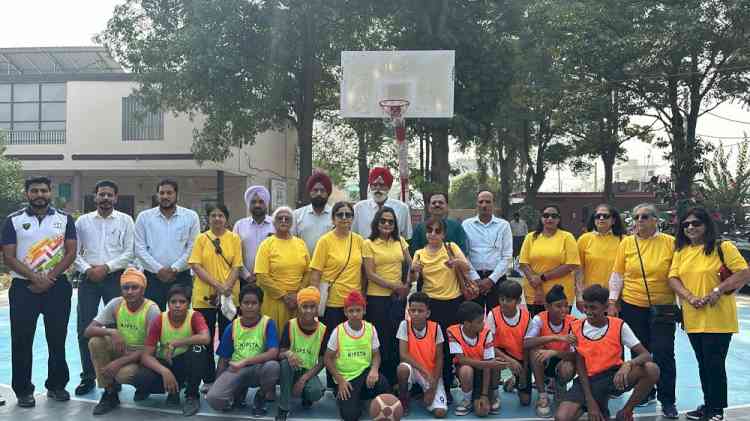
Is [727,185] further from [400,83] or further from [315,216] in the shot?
[315,216]

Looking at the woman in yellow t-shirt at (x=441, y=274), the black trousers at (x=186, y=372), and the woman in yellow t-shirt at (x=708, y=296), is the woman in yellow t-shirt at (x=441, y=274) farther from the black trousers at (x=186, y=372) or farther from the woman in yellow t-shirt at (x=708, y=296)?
the black trousers at (x=186, y=372)

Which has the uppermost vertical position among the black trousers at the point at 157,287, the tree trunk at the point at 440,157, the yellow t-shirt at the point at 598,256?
the tree trunk at the point at 440,157

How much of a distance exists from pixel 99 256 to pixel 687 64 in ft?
65.4

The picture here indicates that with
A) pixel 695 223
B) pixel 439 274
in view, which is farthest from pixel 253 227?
pixel 695 223

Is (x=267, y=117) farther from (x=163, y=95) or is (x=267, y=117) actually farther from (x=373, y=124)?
(x=373, y=124)

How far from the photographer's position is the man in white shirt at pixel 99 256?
20.0 ft

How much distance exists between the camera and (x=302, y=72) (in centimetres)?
1897

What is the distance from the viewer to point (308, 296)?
555cm

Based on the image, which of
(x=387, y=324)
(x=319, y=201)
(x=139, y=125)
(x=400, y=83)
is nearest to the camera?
(x=387, y=324)

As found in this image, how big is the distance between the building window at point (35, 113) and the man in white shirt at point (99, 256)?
21862mm

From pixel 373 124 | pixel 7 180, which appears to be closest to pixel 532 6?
pixel 373 124

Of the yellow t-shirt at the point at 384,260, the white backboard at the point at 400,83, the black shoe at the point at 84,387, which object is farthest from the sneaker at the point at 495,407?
the white backboard at the point at 400,83

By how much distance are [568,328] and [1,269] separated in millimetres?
15523

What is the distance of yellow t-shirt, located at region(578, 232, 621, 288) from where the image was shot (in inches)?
242
